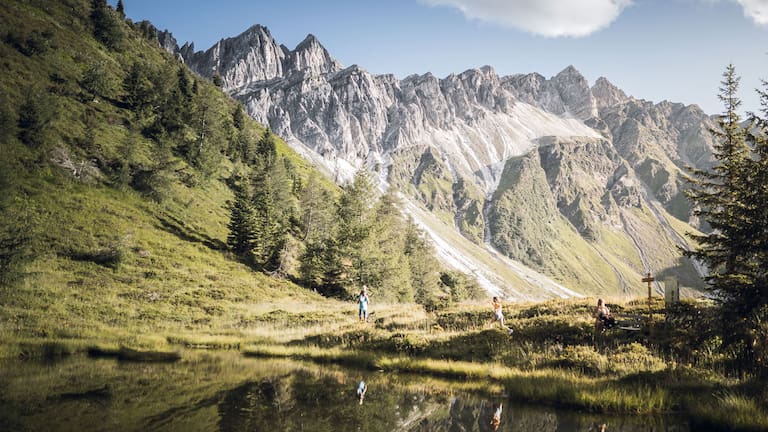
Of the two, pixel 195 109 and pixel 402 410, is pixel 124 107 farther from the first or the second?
pixel 402 410

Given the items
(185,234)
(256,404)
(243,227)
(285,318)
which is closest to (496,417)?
(256,404)

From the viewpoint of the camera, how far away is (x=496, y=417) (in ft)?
34.9

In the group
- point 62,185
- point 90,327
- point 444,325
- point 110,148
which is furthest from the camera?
point 110,148

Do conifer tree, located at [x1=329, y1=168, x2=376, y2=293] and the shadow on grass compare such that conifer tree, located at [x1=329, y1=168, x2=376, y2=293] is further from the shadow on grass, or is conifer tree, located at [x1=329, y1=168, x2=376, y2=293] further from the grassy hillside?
the shadow on grass

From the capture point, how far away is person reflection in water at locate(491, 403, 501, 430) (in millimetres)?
9852

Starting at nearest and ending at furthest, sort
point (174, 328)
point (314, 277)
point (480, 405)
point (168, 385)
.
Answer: point (480, 405) → point (168, 385) → point (174, 328) → point (314, 277)

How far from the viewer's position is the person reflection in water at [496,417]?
32.3 ft

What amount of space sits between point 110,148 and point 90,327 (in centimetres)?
4464

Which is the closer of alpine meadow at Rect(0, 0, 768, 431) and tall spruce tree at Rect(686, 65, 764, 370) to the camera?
alpine meadow at Rect(0, 0, 768, 431)

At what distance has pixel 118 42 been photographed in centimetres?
9938

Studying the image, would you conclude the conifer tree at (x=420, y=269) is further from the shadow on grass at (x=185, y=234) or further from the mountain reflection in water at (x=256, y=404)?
the mountain reflection in water at (x=256, y=404)

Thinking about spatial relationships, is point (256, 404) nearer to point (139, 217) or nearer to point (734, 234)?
point (734, 234)

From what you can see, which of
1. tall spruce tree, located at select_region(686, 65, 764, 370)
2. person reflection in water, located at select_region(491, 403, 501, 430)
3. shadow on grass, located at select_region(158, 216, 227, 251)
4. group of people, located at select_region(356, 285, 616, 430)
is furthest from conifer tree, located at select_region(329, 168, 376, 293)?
person reflection in water, located at select_region(491, 403, 501, 430)

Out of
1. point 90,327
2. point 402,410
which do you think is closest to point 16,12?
point 90,327
